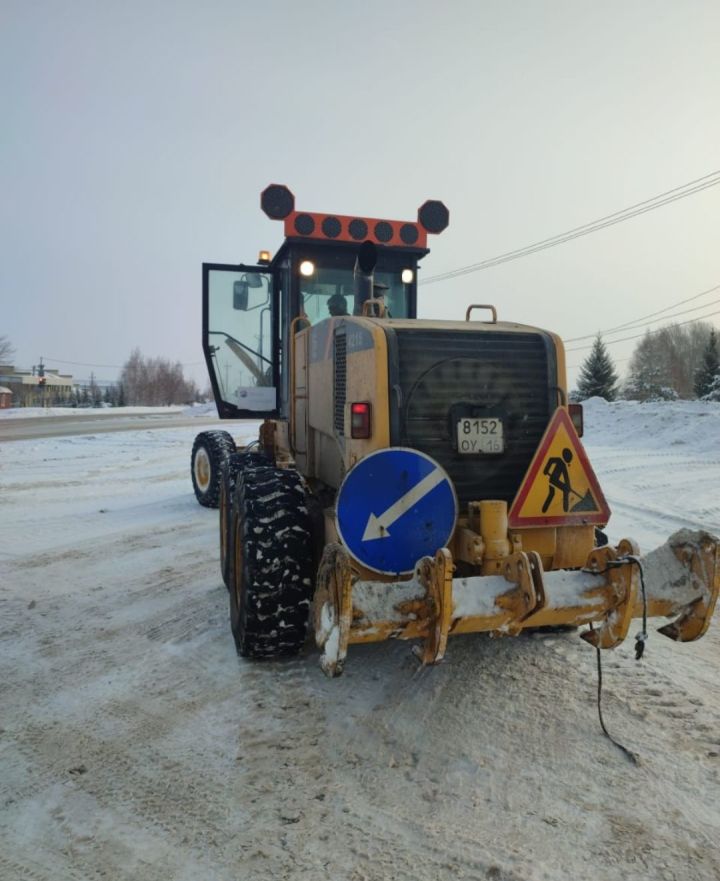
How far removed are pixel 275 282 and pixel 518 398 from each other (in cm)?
322

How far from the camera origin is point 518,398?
3.54 m

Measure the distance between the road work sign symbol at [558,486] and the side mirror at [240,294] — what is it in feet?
12.1

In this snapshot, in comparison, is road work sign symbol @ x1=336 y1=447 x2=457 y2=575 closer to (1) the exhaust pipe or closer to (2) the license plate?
(2) the license plate

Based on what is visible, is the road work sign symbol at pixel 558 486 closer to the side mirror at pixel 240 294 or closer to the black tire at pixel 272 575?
the black tire at pixel 272 575

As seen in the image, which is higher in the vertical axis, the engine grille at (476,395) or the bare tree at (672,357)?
the bare tree at (672,357)

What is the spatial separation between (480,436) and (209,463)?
5.56 m

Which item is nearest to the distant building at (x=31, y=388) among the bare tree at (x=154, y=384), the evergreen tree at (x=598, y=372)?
the bare tree at (x=154, y=384)

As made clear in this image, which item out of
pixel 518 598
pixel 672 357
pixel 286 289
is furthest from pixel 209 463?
pixel 672 357

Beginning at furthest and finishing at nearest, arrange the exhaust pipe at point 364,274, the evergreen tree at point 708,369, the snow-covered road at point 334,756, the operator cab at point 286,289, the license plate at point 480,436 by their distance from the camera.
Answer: the evergreen tree at point 708,369
the operator cab at point 286,289
the exhaust pipe at point 364,274
the license plate at point 480,436
the snow-covered road at point 334,756

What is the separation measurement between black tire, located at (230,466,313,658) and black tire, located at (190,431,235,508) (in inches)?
176

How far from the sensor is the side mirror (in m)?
6.01

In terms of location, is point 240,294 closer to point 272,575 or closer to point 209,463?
point 209,463

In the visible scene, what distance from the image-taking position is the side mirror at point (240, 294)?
6.01m

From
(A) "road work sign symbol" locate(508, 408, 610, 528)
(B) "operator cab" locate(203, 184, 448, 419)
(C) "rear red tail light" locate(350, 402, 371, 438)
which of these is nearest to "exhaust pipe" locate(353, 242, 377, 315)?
(B) "operator cab" locate(203, 184, 448, 419)
